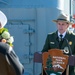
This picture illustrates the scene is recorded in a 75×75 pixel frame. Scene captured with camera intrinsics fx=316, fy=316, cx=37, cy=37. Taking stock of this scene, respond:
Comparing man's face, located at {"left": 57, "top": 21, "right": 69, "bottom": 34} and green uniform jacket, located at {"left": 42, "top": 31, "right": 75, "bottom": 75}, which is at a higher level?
man's face, located at {"left": 57, "top": 21, "right": 69, "bottom": 34}

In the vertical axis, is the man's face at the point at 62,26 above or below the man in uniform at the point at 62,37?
above

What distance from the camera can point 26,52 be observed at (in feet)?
19.2

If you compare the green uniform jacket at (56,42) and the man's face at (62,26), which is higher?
the man's face at (62,26)

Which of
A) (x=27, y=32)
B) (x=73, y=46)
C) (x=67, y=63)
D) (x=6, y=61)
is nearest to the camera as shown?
(x=6, y=61)

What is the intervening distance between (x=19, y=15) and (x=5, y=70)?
12.2 ft

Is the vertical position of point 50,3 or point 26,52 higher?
point 50,3

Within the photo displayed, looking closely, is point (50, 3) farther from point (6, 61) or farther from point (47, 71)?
point (6, 61)

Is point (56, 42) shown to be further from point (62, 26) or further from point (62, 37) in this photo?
point (62, 26)

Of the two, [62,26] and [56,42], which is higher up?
[62,26]

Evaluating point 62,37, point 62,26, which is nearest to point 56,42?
point 62,37

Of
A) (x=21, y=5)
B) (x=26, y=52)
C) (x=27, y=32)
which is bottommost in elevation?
(x=26, y=52)

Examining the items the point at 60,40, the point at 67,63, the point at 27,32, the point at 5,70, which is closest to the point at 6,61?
the point at 5,70

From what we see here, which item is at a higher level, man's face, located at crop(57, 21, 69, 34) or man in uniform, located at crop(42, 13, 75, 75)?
man's face, located at crop(57, 21, 69, 34)

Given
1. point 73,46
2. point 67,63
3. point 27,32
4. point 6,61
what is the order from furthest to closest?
point 27,32, point 73,46, point 67,63, point 6,61
